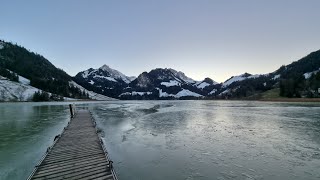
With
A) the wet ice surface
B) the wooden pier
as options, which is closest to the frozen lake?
the wet ice surface

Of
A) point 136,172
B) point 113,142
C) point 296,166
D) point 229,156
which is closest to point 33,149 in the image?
point 113,142

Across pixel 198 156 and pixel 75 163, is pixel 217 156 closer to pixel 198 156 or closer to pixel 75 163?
pixel 198 156

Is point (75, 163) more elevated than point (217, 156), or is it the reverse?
point (75, 163)

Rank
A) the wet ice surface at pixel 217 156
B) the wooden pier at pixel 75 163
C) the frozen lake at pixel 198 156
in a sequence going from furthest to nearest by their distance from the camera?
1. the frozen lake at pixel 198 156
2. the wet ice surface at pixel 217 156
3. the wooden pier at pixel 75 163

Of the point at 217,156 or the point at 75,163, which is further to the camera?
the point at 217,156

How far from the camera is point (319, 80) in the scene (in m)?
187

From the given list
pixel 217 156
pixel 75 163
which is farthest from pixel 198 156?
pixel 75 163

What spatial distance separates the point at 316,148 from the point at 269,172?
11.1 m

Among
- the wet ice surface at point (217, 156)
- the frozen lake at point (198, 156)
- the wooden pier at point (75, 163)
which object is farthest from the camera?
the frozen lake at point (198, 156)

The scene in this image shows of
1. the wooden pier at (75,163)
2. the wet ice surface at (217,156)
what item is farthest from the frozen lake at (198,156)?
the wooden pier at (75,163)

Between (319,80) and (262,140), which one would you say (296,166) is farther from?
(319,80)

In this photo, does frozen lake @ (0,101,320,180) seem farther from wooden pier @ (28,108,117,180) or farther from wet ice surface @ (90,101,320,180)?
wooden pier @ (28,108,117,180)

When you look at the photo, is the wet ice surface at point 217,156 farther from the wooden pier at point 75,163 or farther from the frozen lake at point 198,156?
the wooden pier at point 75,163

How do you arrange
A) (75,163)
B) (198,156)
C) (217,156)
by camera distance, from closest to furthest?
1. (75,163)
2. (217,156)
3. (198,156)
